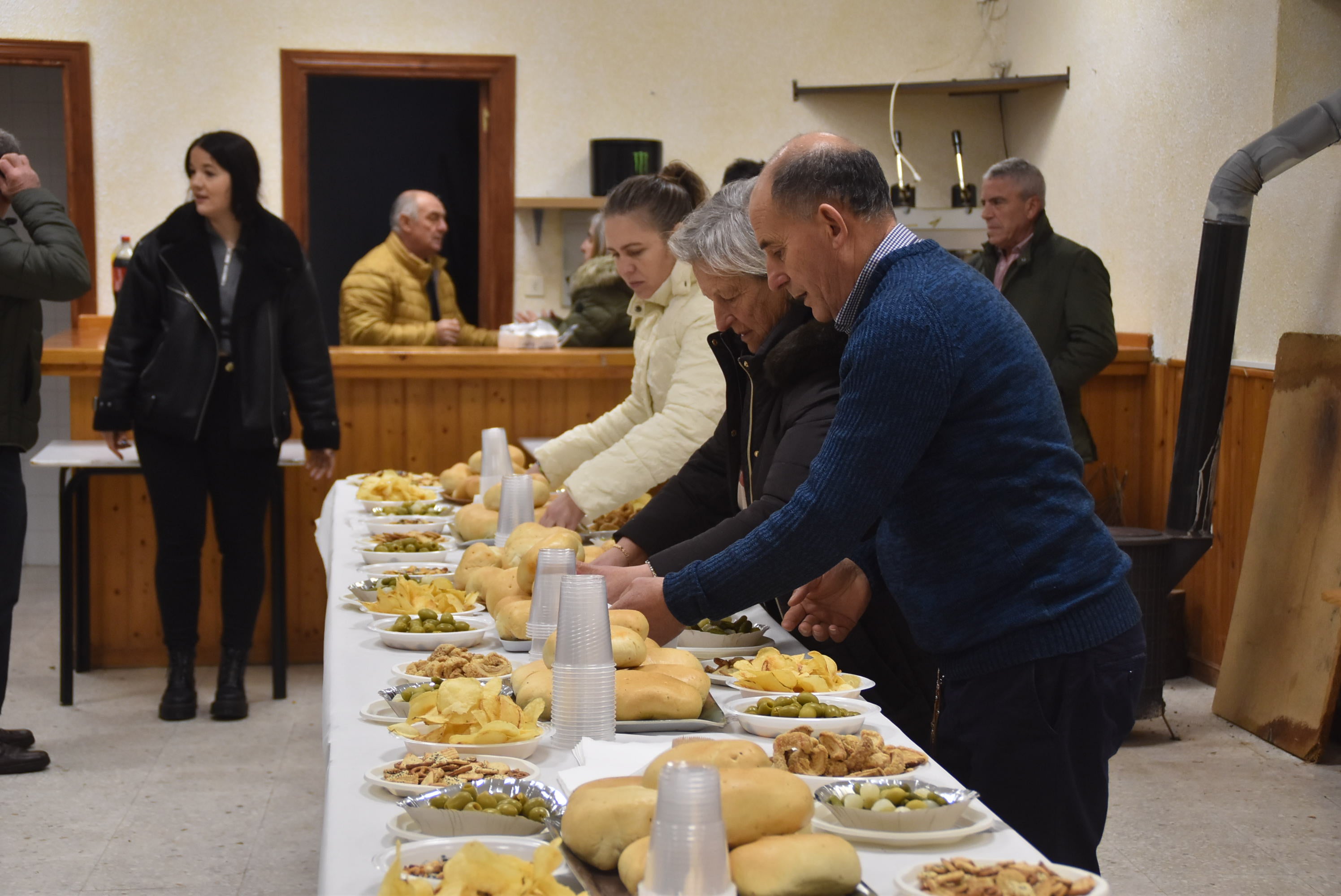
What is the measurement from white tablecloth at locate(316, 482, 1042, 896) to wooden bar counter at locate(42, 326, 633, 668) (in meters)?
2.59

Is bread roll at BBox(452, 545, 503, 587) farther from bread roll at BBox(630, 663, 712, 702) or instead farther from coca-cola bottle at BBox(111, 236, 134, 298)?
coca-cola bottle at BBox(111, 236, 134, 298)

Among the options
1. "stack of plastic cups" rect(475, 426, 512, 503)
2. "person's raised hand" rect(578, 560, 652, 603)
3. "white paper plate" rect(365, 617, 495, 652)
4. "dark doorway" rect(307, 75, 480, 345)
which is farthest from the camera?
"dark doorway" rect(307, 75, 480, 345)

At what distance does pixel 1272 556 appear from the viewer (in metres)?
4.24

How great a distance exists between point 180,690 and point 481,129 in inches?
145

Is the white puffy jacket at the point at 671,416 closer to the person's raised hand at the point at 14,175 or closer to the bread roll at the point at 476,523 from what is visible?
the bread roll at the point at 476,523

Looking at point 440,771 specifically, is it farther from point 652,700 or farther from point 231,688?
point 231,688

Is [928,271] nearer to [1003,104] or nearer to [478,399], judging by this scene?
[478,399]

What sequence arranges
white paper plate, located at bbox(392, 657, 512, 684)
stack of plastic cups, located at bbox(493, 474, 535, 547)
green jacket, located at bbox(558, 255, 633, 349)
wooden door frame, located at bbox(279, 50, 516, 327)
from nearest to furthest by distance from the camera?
white paper plate, located at bbox(392, 657, 512, 684) → stack of plastic cups, located at bbox(493, 474, 535, 547) → green jacket, located at bbox(558, 255, 633, 349) → wooden door frame, located at bbox(279, 50, 516, 327)

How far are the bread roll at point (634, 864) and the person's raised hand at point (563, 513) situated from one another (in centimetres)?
180

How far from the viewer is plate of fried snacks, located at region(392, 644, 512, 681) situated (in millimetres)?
1842

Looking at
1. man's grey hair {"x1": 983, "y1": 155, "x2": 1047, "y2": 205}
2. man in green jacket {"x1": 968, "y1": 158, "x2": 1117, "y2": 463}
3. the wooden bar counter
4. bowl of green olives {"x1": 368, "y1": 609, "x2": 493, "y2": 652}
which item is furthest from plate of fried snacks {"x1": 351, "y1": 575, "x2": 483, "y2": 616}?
man's grey hair {"x1": 983, "y1": 155, "x2": 1047, "y2": 205}

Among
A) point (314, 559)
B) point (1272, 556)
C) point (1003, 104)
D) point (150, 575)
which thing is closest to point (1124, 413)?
point (1272, 556)

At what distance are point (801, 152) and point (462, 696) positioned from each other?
2.58 ft

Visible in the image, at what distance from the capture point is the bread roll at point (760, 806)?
119 cm
